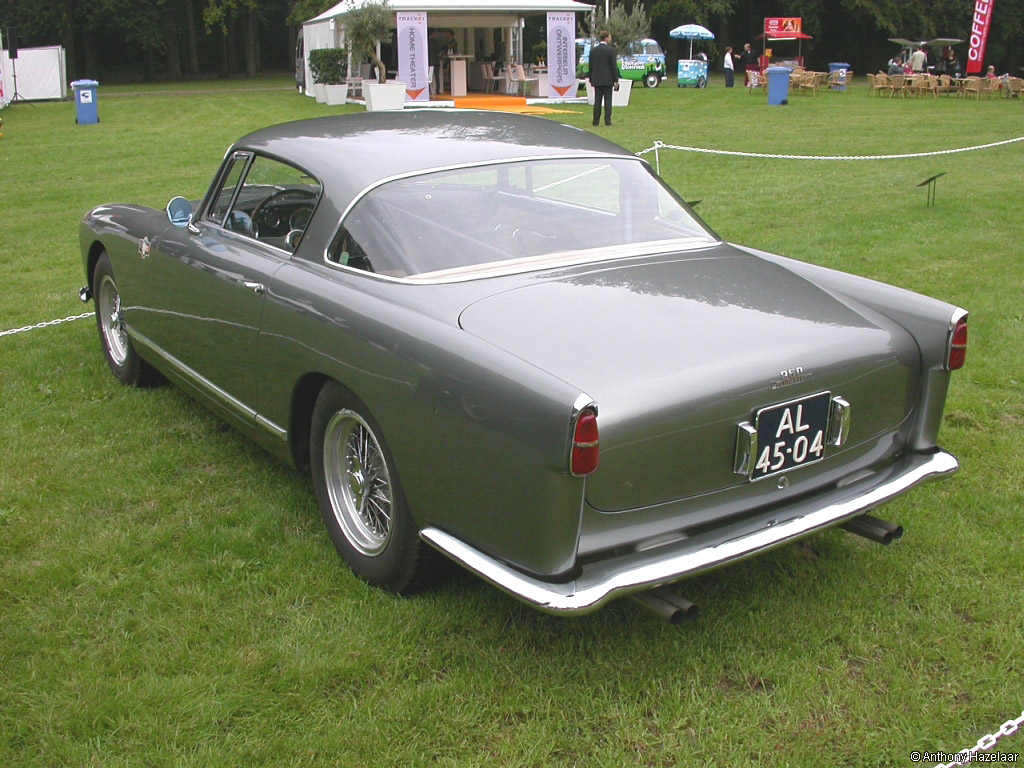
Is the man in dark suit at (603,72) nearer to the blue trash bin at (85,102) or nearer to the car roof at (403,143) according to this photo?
the blue trash bin at (85,102)

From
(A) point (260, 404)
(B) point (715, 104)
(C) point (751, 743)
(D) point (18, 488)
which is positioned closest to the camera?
(C) point (751, 743)

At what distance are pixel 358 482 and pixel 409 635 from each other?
0.61 m

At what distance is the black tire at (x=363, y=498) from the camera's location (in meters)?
3.23

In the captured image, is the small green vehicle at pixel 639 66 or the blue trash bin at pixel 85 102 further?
the small green vehicle at pixel 639 66

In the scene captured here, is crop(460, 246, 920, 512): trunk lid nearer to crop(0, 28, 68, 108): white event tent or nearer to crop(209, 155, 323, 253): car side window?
crop(209, 155, 323, 253): car side window

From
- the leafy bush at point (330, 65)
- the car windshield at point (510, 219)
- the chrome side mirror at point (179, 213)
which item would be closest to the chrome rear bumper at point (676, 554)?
the car windshield at point (510, 219)

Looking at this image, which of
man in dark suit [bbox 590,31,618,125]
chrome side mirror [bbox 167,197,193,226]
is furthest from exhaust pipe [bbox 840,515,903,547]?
man in dark suit [bbox 590,31,618,125]

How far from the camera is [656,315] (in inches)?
126

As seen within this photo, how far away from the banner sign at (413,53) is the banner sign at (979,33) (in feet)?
59.8

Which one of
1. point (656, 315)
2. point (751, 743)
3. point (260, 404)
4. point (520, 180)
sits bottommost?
point (751, 743)

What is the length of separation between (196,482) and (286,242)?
1151 mm

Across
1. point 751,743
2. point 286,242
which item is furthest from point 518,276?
point 751,743

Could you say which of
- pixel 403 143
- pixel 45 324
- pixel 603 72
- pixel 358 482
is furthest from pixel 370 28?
pixel 358 482

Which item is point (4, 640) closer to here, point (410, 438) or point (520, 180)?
point (410, 438)
